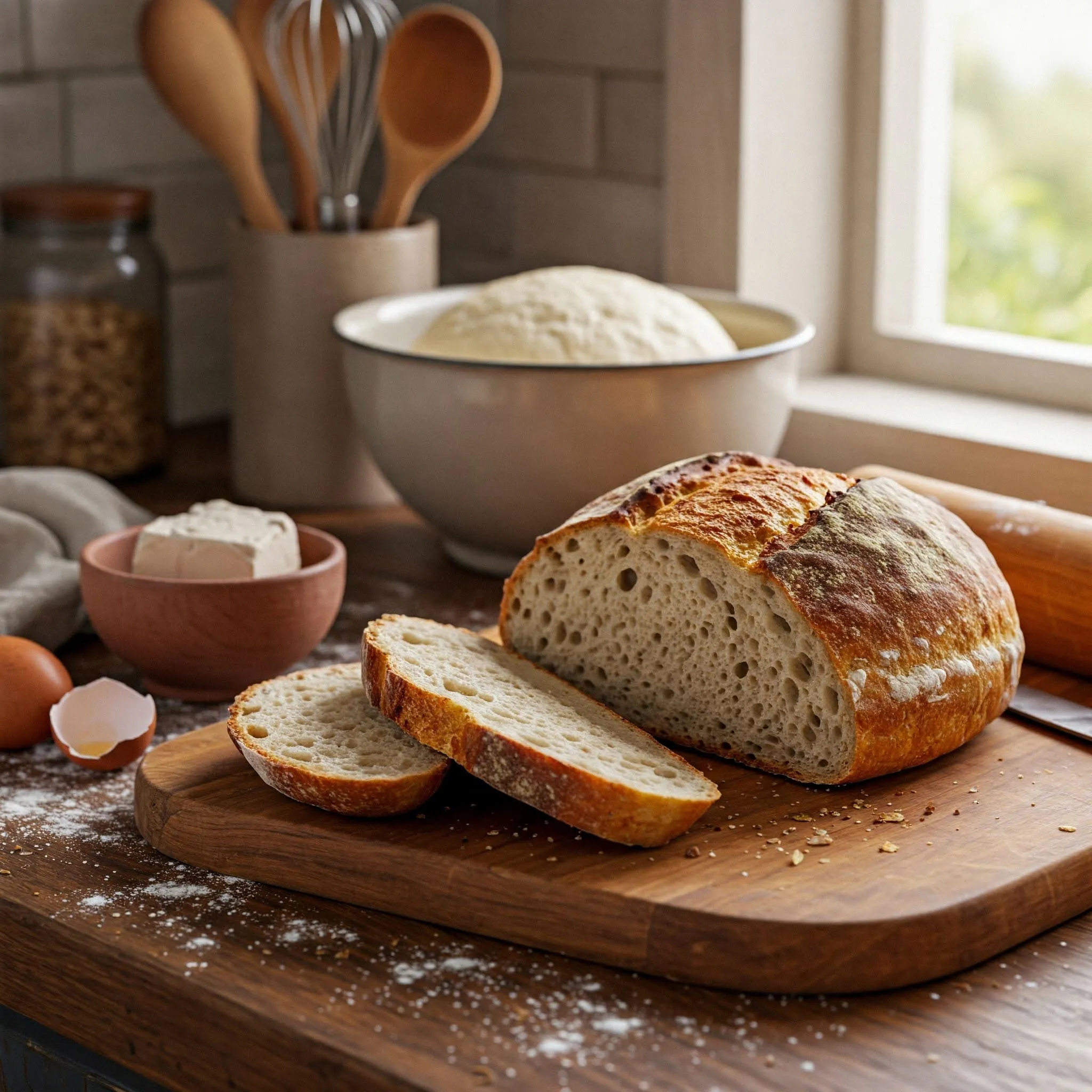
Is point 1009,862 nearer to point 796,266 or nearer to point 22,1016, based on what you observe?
point 22,1016

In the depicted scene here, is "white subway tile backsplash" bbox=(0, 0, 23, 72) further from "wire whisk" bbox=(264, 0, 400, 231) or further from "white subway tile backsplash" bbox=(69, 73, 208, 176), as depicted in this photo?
A: "wire whisk" bbox=(264, 0, 400, 231)

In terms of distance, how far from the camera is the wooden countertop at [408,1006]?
0.67 m

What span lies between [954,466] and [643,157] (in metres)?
0.50

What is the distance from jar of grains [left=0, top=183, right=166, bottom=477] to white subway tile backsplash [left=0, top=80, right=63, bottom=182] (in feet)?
0.38

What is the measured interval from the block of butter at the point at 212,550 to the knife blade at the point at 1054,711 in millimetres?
502

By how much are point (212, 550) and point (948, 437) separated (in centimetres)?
67

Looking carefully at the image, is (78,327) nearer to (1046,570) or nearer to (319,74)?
(319,74)

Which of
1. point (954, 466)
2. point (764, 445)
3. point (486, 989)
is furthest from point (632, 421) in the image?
point (486, 989)

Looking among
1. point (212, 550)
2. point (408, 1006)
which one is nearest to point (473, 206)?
point (212, 550)

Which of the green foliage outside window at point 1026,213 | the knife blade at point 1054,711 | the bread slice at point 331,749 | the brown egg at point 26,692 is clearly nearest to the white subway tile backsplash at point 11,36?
the brown egg at point 26,692

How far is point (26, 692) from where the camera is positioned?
3.25 ft

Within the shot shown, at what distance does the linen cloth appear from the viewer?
3.75ft

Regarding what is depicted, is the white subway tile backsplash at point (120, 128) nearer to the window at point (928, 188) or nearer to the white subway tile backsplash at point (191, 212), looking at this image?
the white subway tile backsplash at point (191, 212)

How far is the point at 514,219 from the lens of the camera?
178 cm
